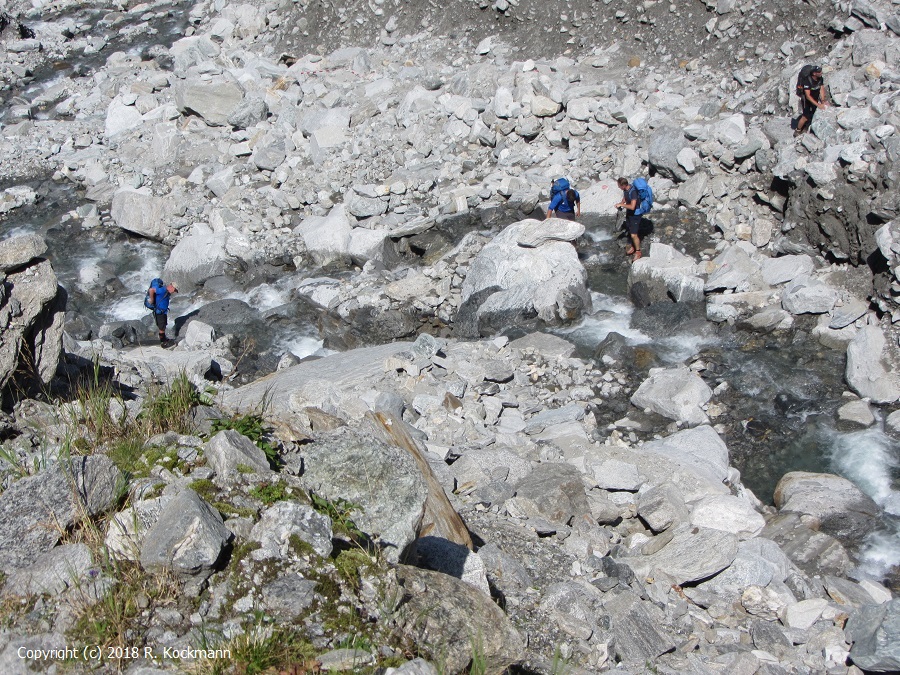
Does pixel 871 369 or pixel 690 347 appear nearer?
pixel 871 369

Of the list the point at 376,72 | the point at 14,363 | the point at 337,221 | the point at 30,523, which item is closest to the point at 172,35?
the point at 376,72

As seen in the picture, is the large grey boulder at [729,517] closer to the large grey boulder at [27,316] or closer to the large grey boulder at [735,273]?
the large grey boulder at [735,273]

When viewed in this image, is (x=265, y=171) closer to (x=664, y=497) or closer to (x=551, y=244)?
(x=551, y=244)

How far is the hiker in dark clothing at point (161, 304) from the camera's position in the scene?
1183 cm

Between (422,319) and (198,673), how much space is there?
9.14 metres

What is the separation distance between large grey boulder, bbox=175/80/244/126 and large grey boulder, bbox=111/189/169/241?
9.80 feet

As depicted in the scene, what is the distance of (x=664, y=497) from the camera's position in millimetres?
7109

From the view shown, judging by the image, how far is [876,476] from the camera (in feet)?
26.9

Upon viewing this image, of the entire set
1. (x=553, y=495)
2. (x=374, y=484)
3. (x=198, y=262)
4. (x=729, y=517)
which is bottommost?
(x=729, y=517)

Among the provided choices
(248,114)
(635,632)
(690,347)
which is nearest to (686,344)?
(690,347)

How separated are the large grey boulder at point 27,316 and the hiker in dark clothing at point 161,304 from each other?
5271 mm

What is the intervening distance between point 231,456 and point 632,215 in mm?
9364

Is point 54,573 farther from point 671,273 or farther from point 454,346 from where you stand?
point 671,273

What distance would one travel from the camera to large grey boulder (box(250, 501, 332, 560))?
3486 millimetres
